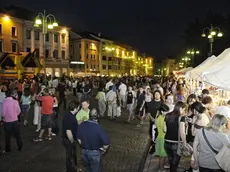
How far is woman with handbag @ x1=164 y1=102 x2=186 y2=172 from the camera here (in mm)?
6410

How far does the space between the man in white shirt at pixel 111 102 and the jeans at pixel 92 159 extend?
9.89 m

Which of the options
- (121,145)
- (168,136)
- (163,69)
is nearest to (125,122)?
(121,145)

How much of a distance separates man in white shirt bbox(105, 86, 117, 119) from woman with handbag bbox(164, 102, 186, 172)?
8.90m

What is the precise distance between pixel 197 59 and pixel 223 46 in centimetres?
1113

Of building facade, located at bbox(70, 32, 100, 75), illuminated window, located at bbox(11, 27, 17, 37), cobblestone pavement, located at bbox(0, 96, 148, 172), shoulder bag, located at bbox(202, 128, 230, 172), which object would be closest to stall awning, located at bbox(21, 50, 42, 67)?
cobblestone pavement, located at bbox(0, 96, 148, 172)

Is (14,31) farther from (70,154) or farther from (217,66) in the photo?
(217,66)

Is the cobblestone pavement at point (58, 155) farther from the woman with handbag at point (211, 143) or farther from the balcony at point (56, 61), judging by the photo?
the balcony at point (56, 61)

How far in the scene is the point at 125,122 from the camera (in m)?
14.9

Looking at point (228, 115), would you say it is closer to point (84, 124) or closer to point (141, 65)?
point (84, 124)

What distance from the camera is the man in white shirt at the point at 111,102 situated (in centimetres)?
1544

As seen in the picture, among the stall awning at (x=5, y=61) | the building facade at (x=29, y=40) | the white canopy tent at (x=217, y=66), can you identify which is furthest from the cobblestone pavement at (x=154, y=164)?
the building facade at (x=29, y=40)

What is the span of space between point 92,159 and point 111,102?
10.2 meters

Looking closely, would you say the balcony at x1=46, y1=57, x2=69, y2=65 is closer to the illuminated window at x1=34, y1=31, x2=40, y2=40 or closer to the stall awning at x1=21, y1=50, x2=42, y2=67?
the illuminated window at x1=34, y1=31, x2=40, y2=40

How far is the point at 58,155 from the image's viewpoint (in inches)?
351
